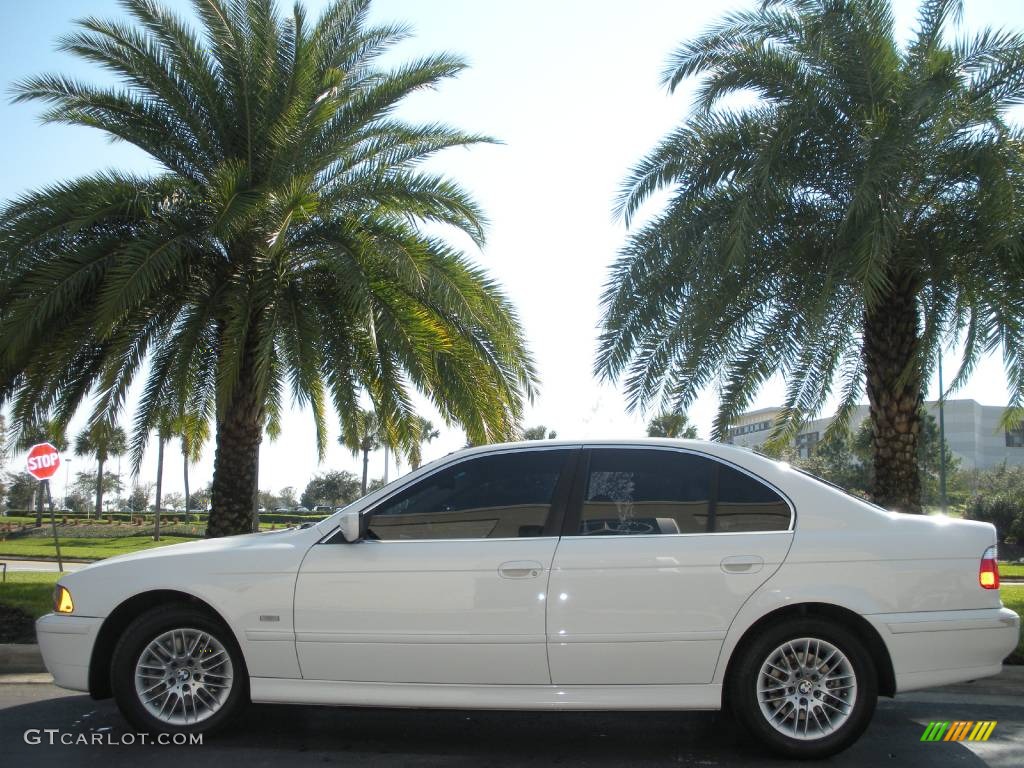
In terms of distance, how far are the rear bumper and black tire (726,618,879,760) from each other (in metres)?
0.15

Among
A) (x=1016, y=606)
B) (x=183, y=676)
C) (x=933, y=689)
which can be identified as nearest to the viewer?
(x=183, y=676)

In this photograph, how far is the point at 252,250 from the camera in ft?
37.1

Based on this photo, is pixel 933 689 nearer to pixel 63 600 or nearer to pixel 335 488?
pixel 63 600

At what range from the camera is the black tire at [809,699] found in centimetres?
469

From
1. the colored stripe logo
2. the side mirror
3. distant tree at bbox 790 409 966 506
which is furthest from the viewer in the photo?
A: distant tree at bbox 790 409 966 506

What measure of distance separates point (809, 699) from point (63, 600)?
4161mm

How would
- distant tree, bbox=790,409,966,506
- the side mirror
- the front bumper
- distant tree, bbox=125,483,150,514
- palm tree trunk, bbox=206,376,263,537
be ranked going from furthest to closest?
1. distant tree, bbox=125,483,150,514
2. distant tree, bbox=790,409,966,506
3. palm tree trunk, bbox=206,376,263,537
4. the front bumper
5. the side mirror

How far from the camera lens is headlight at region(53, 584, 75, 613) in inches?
202

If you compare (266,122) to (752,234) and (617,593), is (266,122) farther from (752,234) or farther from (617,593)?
(617,593)

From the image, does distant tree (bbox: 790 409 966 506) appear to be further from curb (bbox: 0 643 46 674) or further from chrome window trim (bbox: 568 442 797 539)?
chrome window trim (bbox: 568 442 797 539)

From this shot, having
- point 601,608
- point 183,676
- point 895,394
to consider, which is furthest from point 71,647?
point 895,394

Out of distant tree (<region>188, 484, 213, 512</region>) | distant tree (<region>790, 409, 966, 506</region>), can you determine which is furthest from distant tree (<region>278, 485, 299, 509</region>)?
distant tree (<region>790, 409, 966, 506</region>)

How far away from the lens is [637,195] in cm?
1101

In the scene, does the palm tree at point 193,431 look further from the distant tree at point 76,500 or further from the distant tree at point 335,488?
the distant tree at point 76,500
